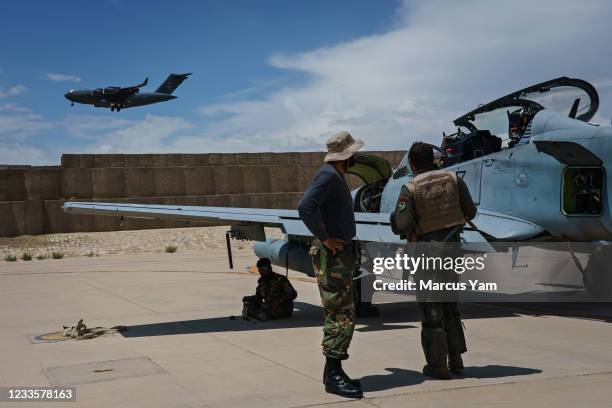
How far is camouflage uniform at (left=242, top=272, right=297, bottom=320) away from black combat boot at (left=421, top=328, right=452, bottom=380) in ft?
12.7

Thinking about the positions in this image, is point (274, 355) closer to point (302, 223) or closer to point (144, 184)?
point (302, 223)

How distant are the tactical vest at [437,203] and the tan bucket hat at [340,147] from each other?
2.24ft

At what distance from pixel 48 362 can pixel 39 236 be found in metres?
23.1

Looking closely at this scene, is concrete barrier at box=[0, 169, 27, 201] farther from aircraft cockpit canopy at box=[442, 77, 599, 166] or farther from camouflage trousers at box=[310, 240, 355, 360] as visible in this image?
camouflage trousers at box=[310, 240, 355, 360]

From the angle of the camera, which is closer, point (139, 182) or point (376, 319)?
point (376, 319)

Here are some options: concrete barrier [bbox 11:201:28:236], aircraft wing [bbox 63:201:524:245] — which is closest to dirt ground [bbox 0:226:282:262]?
concrete barrier [bbox 11:201:28:236]

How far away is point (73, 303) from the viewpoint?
39.2ft

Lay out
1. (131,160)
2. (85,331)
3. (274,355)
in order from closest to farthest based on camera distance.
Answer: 1. (274,355)
2. (85,331)
3. (131,160)

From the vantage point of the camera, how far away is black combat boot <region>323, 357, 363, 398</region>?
210 inches

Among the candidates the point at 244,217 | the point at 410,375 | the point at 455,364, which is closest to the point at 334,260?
the point at 410,375

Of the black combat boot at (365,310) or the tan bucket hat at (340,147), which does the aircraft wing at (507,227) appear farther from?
the tan bucket hat at (340,147)

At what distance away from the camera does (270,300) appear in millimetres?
9609

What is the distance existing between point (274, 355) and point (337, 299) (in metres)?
1.86

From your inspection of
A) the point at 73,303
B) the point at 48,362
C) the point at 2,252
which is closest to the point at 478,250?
the point at 48,362
